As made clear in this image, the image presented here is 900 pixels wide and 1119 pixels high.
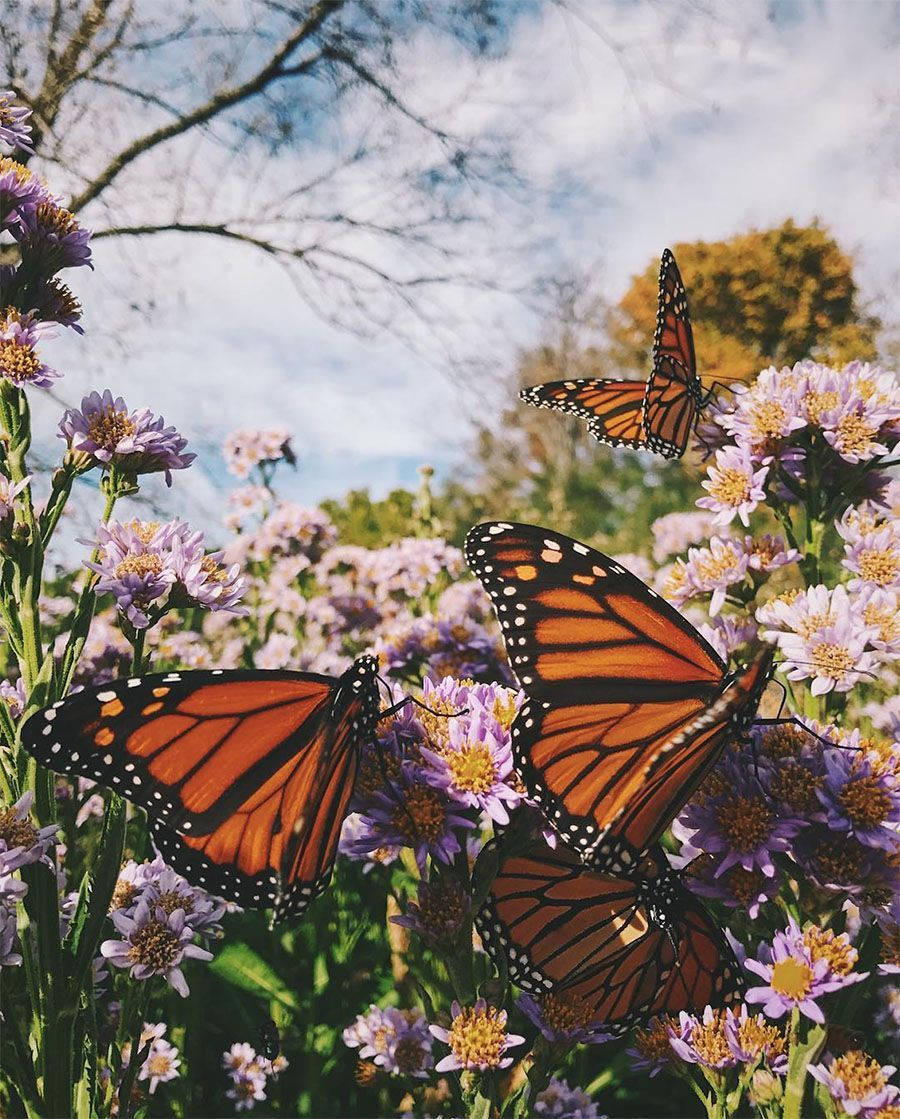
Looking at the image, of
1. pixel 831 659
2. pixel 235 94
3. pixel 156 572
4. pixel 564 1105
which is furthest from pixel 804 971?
pixel 235 94

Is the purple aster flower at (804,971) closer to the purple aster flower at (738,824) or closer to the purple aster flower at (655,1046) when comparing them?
the purple aster flower at (738,824)

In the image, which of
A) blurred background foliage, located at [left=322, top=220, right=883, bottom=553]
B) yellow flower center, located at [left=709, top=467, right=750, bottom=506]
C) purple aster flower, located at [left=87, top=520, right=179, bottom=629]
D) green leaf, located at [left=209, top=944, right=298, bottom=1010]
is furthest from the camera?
blurred background foliage, located at [left=322, top=220, right=883, bottom=553]

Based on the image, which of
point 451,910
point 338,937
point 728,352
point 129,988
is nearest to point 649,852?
point 451,910

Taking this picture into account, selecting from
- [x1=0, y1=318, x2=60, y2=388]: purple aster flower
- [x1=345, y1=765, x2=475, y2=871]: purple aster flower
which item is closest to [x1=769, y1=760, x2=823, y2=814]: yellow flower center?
[x1=345, y1=765, x2=475, y2=871]: purple aster flower

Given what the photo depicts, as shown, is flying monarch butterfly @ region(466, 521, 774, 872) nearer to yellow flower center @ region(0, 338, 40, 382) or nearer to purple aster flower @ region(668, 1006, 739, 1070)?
purple aster flower @ region(668, 1006, 739, 1070)

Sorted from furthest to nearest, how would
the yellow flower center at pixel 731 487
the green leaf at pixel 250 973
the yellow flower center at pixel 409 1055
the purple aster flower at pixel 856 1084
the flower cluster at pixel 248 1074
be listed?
the green leaf at pixel 250 973, the flower cluster at pixel 248 1074, the yellow flower center at pixel 731 487, the yellow flower center at pixel 409 1055, the purple aster flower at pixel 856 1084

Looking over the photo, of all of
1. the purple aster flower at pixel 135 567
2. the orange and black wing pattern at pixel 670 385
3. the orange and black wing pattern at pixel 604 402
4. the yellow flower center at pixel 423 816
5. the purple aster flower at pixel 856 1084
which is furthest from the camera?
the orange and black wing pattern at pixel 604 402

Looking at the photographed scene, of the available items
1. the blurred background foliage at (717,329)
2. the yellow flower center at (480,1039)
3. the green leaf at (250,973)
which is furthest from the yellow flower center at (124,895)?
the blurred background foliage at (717,329)

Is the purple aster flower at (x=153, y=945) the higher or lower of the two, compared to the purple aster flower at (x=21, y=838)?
lower
